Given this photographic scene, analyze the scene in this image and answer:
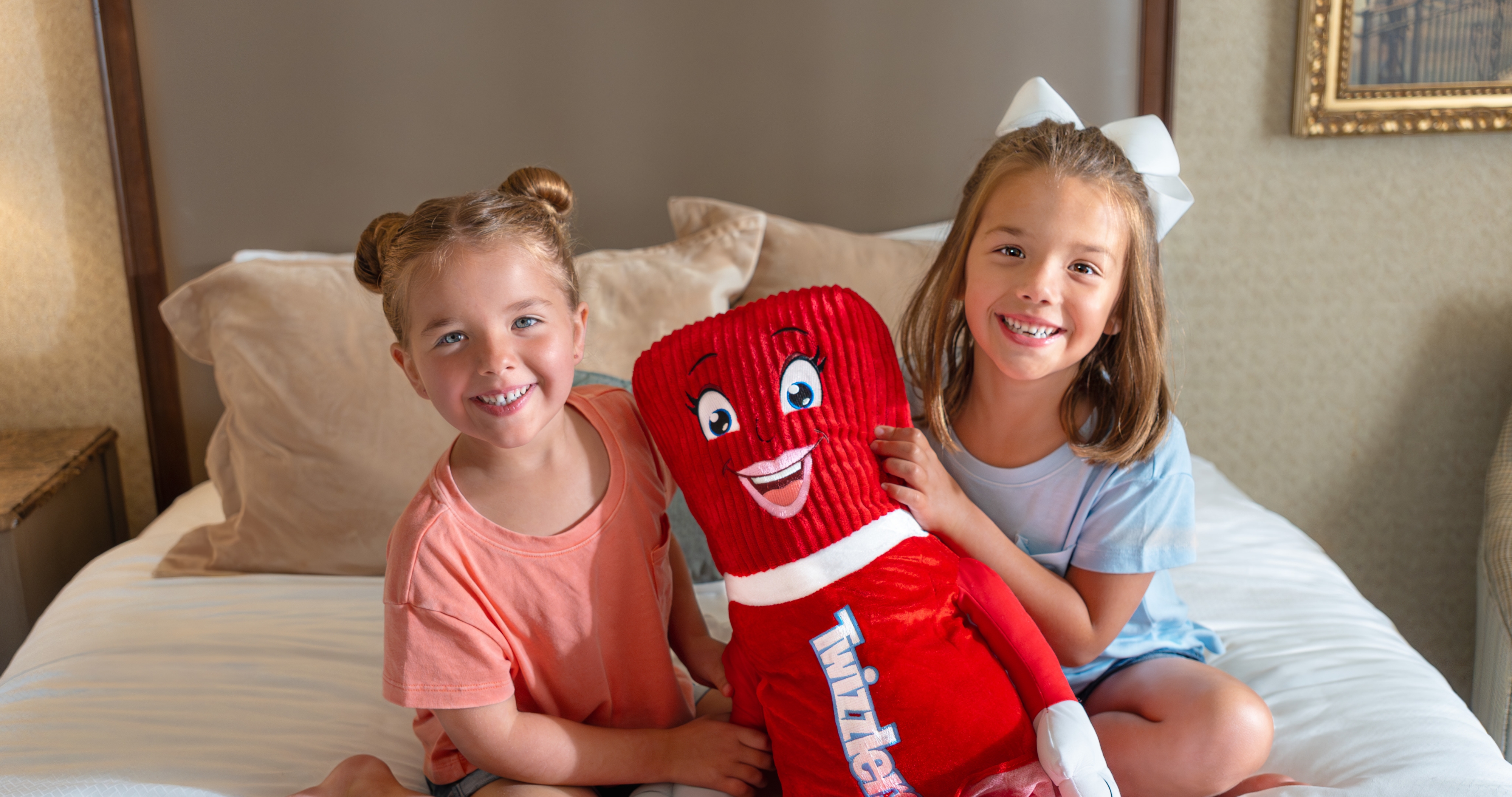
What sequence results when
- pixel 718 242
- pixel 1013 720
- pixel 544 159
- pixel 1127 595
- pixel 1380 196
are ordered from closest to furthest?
pixel 1013 720
pixel 1127 595
pixel 718 242
pixel 544 159
pixel 1380 196

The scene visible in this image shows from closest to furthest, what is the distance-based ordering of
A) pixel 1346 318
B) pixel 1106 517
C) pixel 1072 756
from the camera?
1. pixel 1072 756
2. pixel 1106 517
3. pixel 1346 318

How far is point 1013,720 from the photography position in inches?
29.7

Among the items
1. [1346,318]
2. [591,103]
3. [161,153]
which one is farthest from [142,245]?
[1346,318]

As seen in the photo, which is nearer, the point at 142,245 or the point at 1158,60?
the point at 142,245

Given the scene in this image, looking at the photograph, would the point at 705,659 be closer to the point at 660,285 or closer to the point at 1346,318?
the point at 660,285

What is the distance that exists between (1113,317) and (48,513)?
5.38ft

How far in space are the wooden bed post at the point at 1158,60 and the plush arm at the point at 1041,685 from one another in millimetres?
1315

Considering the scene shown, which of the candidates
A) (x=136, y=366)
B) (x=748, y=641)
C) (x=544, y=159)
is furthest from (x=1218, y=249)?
(x=136, y=366)

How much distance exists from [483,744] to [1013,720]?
1.51 ft

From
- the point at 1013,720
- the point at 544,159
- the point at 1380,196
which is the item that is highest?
the point at 544,159

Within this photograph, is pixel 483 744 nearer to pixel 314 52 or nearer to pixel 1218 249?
pixel 314 52

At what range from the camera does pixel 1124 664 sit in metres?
1.00

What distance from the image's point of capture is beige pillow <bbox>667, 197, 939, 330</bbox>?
1.49m

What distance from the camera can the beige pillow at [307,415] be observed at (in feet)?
4.31
